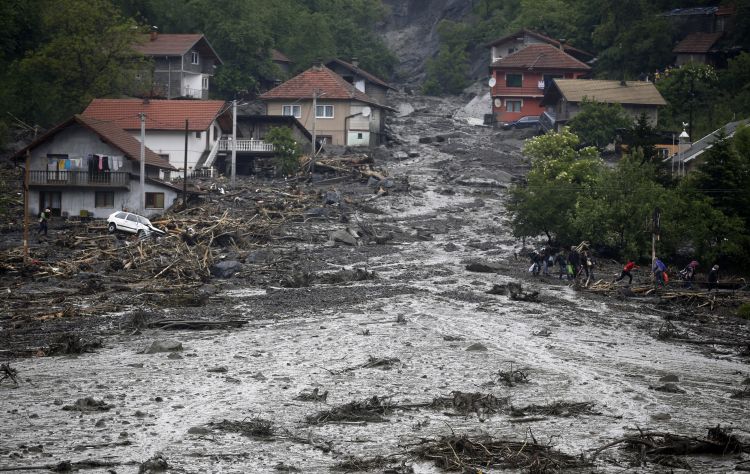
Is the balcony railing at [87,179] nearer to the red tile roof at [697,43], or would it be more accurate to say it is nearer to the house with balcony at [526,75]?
the house with balcony at [526,75]

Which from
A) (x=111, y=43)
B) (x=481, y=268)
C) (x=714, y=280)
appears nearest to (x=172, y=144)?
(x=111, y=43)

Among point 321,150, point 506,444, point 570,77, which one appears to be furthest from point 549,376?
point 570,77

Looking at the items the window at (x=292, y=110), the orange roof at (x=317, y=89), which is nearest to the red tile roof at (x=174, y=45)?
the orange roof at (x=317, y=89)

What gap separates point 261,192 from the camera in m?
66.7

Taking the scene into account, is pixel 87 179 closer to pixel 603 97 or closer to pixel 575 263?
pixel 575 263

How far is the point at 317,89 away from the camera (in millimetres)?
86812

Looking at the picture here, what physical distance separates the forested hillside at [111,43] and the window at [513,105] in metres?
19.0

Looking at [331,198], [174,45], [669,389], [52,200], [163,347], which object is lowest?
[669,389]

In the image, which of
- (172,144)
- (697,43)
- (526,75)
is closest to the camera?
(172,144)

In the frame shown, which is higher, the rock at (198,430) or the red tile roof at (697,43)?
the red tile roof at (697,43)

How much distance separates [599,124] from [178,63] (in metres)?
34.7

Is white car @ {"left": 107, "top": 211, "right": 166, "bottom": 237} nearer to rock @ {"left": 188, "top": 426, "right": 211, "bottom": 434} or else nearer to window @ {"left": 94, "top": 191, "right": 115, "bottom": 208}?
window @ {"left": 94, "top": 191, "right": 115, "bottom": 208}

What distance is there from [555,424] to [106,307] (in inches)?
782

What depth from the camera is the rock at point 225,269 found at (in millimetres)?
Answer: 46531
